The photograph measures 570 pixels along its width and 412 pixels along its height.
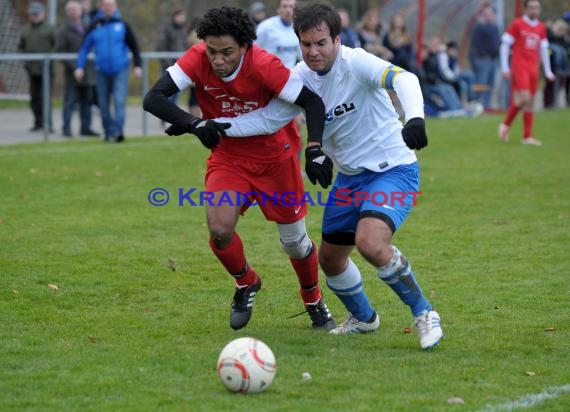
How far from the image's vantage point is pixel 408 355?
223 inches

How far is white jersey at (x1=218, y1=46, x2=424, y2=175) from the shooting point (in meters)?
5.88

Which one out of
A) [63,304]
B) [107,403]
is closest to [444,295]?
[63,304]

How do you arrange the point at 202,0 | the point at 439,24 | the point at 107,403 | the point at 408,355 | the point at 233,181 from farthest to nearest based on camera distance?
the point at 202,0, the point at 439,24, the point at 233,181, the point at 408,355, the point at 107,403

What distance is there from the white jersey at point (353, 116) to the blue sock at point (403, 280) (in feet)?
1.83

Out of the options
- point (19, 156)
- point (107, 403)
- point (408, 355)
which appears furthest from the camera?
point (19, 156)

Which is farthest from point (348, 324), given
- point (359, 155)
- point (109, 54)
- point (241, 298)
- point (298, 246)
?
point (109, 54)

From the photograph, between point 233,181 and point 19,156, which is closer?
point 233,181

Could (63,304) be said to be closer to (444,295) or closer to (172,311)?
(172,311)

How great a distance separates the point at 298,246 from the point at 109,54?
10.4 metres

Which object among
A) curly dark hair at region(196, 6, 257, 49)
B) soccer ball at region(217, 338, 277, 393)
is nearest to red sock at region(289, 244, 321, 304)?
curly dark hair at region(196, 6, 257, 49)

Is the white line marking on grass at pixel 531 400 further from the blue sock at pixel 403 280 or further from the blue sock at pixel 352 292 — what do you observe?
the blue sock at pixel 352 292

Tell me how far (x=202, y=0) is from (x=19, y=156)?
1303 centimetres

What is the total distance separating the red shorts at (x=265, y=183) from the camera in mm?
6094

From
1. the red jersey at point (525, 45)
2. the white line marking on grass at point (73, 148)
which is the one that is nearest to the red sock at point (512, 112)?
the red jersey at point (525, 45)
